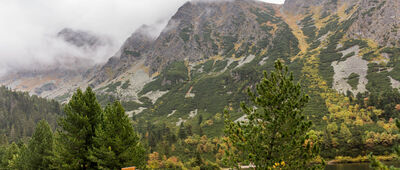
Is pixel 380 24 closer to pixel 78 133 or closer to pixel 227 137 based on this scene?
pixel 227 137

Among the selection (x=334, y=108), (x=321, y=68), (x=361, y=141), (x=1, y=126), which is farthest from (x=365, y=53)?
(x=1, y=126)

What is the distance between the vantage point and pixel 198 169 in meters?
71.0

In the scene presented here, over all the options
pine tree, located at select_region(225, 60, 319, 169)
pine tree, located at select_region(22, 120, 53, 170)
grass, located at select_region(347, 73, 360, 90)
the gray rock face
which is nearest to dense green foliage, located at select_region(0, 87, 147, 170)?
pine tree, located at select_region(22, 120, 53, 170)

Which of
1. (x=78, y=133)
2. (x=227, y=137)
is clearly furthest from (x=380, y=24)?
(x=78, y=133)

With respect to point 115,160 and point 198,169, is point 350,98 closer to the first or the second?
point 198,169

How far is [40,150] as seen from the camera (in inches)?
1150

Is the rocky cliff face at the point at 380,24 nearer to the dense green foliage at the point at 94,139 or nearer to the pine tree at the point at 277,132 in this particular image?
the pine tree at the point at 277,132

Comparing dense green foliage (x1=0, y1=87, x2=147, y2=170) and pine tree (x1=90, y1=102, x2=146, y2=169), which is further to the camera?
dense green foliage (x1=0, y1=87, x2=147, y2=170)

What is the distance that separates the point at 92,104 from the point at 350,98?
384 feet

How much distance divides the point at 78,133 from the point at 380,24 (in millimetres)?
217463

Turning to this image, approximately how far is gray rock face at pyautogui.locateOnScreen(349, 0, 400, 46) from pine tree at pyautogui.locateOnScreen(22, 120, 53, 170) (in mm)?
192923

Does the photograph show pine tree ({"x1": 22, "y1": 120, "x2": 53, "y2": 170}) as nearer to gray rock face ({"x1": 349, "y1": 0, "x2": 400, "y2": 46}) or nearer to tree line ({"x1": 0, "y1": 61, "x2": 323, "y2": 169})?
tree line ({"x1": 0, "y1": 61, "x2": 323, "y2": 169})

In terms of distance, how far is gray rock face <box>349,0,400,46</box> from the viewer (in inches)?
6348

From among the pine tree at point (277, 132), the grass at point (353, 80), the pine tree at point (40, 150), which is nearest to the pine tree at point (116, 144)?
the pine tree at point (40, 150)
